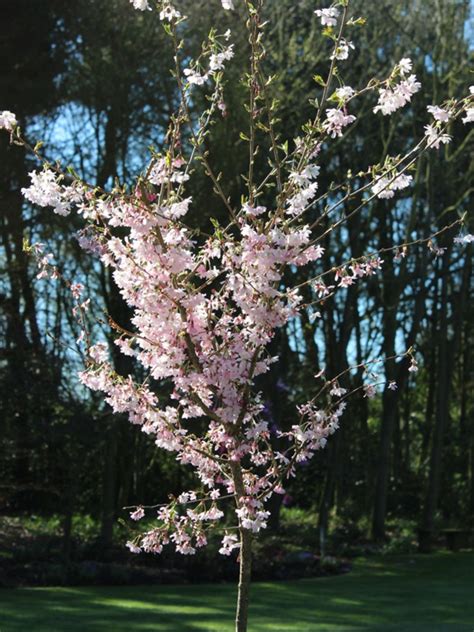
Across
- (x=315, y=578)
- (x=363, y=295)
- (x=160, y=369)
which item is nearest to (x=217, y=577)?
(x=315, y=578)

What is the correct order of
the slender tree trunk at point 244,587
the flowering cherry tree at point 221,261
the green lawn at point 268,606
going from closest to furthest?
the flowering cherry tree at point 221,261 → the slender tree trunk at point 244,587 → the green lawn at point 268,606

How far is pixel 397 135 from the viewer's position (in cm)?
1297

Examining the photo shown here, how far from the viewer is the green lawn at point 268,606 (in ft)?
22.6

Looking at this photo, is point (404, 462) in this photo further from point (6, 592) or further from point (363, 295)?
point (6, 592)

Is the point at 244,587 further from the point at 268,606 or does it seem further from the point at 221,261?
the point at 268,606

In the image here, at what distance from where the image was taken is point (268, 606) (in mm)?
7953

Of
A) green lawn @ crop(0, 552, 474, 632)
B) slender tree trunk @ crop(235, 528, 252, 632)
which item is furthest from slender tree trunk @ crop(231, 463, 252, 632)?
green lawn @ crop(0, 552, 474, 632)

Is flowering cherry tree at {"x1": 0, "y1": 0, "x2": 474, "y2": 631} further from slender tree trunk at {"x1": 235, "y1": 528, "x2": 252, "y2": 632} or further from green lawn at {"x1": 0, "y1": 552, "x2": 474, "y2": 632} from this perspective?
green lawn at {"x1": 0, "y1": 552, "x2": 474, "y2": 632}

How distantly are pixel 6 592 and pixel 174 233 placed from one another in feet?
19.0

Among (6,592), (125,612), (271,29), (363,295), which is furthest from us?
(363,295)

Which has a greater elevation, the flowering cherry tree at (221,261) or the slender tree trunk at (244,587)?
the flowering cherry tree at (221,261)

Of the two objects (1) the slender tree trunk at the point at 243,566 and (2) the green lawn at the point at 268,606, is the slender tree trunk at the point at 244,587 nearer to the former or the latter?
(1) the slender tree trunk at the point at 243,566

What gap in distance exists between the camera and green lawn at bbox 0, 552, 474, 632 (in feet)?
22.6

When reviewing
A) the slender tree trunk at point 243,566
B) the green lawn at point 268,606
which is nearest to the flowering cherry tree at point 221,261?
Answer: the slender tree trunk at point 243,566
